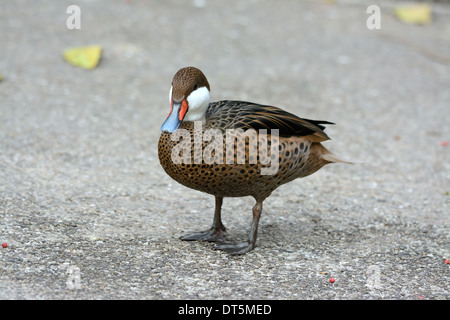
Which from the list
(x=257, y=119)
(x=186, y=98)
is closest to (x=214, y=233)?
(x=257, y=119)

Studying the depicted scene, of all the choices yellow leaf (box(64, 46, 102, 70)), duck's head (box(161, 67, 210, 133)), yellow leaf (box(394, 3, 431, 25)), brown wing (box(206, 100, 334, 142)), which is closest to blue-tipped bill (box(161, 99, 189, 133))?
duck's head (box(161, 67, 210, 133))

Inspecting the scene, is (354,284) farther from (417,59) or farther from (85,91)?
(417,59)

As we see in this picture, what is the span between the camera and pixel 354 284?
11.9 ft

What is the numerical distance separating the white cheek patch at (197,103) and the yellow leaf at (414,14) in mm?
6733

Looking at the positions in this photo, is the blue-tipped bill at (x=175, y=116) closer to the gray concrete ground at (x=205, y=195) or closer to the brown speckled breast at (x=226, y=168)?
the brown speckled breast at (x=226, y=168)

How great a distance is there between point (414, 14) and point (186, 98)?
22.9 ft

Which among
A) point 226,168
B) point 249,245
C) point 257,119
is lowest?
point 249,245

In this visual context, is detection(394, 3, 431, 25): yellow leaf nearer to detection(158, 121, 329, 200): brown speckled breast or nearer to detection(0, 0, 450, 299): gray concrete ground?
detection(0, 0, 450, 299): gray concrete ground

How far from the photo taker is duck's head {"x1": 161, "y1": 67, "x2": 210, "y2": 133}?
3674 mm

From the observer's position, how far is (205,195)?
198 inches

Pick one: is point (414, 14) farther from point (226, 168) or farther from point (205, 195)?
point (226, 168)

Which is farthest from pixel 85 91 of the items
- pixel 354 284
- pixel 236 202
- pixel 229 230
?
pixel 354 284

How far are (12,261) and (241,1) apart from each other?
7156mm

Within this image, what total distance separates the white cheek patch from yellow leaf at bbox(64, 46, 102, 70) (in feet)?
12.3
